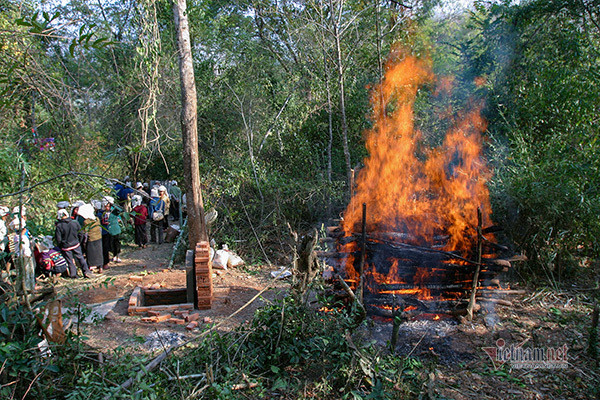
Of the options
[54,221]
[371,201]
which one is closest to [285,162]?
[371,201]

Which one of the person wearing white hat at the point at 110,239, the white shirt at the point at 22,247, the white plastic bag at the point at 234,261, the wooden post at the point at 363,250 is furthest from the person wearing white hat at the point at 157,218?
the wooden post at the point at 363,250

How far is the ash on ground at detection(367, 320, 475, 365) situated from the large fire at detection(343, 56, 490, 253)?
134cm

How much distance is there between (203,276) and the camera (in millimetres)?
6363

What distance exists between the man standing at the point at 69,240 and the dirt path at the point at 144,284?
392mm

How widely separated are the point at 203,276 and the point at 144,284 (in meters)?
2.01

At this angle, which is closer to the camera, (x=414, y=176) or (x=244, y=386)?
(x=244, y=386)

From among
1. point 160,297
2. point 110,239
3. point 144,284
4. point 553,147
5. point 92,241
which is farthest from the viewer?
point 110,239

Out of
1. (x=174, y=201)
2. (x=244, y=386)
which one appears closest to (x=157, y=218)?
(x=174, y=201)

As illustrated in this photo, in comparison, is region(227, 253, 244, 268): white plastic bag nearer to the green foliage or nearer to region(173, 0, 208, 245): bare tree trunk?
region(173, 0, 208, 245): bare tree trunk

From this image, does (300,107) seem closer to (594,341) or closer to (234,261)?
(234,261)

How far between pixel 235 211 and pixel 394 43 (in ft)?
27.5

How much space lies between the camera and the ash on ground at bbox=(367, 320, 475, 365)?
4957 millimetres

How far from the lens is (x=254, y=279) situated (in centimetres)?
855

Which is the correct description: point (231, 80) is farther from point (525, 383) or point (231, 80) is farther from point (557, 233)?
point (525, 383)
